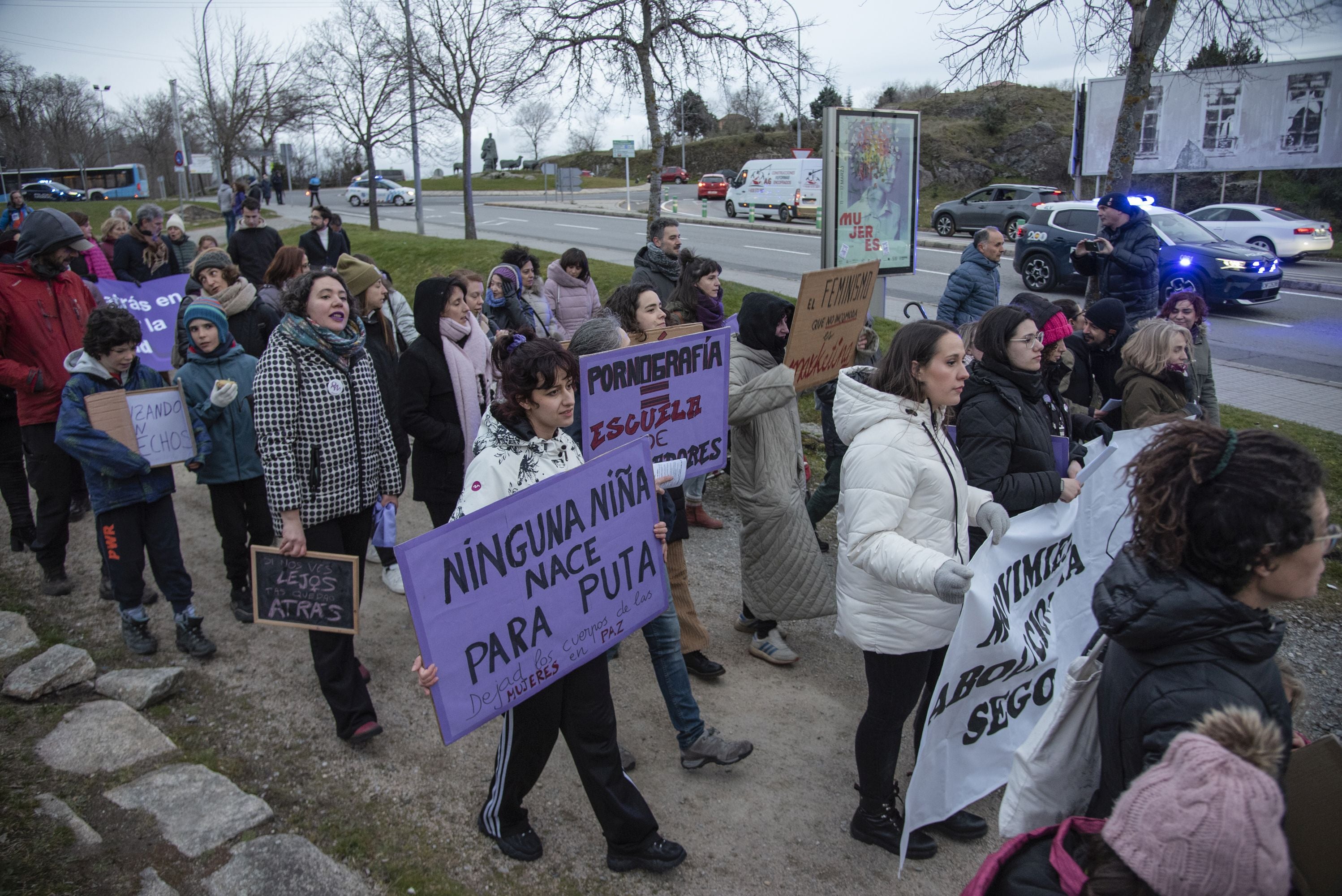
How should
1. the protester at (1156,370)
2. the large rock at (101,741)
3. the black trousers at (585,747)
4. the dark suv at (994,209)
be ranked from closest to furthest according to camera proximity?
the black trousers at (585,747)
the large rock at (101,741)
the protester at (1156,370)
the dark suv at (994,209)

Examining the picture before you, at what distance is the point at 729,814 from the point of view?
3.49m

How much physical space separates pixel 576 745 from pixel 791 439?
6.47 ft

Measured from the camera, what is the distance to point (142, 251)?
8.50m

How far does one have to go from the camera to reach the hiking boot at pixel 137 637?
4613 millimetres

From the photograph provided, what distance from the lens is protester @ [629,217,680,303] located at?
735 cm

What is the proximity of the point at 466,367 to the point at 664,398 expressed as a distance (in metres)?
1.11

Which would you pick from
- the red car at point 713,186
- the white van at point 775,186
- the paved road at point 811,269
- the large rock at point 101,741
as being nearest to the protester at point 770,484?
the large rock at point 101,741

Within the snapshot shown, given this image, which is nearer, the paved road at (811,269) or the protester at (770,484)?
the protester at (770,484)

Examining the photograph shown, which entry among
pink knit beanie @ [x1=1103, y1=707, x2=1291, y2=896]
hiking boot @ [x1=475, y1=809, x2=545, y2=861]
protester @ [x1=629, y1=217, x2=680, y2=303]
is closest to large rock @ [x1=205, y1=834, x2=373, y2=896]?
hiking boot @ [x1=475, y1=809, x2=545, y2=861]

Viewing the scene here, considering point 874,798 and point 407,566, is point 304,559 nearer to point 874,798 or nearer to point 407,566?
point 407,566

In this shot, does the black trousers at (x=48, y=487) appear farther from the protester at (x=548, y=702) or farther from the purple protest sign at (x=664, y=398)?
the protester at (x=548, y=702)

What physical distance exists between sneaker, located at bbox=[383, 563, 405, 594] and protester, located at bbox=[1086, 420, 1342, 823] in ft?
14.1

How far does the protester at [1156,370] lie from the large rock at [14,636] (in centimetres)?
574

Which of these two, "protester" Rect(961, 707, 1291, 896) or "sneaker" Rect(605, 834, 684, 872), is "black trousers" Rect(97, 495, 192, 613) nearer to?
"sneaker" Rect(605, 834, 684, 872)
